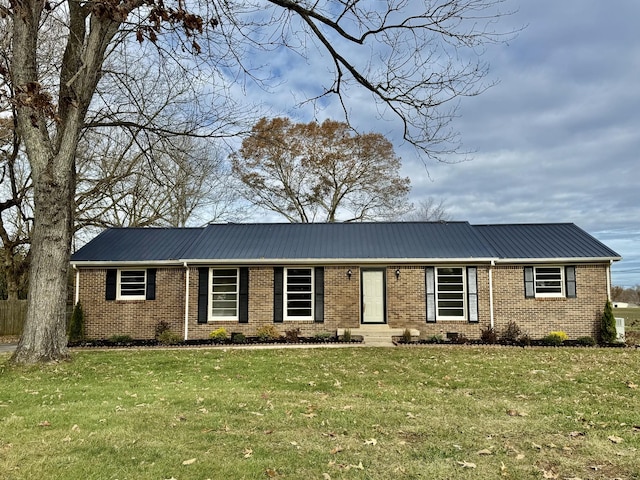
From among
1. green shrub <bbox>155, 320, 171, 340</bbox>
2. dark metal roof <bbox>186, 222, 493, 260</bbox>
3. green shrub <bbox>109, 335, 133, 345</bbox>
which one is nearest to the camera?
green shrub <bbox>109, 335, 133, 345</bbox>

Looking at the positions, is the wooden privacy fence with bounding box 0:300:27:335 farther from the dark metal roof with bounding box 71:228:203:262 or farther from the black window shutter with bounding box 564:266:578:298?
the black window shutter with bounding box 564:266:578:298

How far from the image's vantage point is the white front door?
54.7ft

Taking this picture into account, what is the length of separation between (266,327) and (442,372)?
762cm

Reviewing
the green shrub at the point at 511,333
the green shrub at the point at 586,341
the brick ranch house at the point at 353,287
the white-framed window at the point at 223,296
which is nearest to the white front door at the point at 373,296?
the brick ranch house at the point at 353,287

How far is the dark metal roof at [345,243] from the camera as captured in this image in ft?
54.7

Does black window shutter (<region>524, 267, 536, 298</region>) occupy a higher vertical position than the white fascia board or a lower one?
lower

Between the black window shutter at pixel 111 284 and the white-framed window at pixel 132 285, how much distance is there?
0.13 metres

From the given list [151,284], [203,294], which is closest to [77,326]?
[151,284]

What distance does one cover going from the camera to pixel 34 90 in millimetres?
4055

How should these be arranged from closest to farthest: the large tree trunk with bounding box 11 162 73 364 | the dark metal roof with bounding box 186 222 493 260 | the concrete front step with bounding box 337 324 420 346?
the large tree trunk with bounding box 11 162 73 364
the concrete front step with bounding box 337 324 420 346
the dark metal roof with bounding box 186 222 493 260

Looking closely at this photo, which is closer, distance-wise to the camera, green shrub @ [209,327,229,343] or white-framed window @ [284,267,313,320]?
green shrub @ [209,327,229,343]

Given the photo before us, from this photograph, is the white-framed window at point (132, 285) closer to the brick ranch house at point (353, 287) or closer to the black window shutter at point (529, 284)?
the brick ranch house at point (353, 287)

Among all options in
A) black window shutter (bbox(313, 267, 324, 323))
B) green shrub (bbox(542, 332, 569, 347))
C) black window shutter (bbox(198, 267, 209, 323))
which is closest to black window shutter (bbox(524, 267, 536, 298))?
green shrub (bbox(542, 332, 569, 347))

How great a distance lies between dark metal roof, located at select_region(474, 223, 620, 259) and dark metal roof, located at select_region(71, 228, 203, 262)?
443 inches
